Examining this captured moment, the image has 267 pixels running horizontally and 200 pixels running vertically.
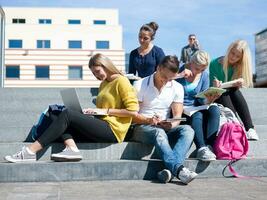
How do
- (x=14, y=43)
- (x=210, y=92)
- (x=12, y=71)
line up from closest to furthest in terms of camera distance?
1. (x=210, y=92)
2. (x=12, y=71)
3. (x=14, y=43)

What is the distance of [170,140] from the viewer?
5.22 meters

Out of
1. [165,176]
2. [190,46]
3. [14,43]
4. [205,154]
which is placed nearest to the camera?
[165,176]

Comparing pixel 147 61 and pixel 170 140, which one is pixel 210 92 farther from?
pixel 147 61

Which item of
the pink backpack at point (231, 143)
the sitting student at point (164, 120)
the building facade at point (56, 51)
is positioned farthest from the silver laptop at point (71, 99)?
the building facade at point (56, 51)

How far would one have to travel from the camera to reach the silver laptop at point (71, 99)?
508 centimetres

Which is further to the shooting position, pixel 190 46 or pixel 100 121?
pixel 190 46

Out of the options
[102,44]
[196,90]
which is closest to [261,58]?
[102,44]

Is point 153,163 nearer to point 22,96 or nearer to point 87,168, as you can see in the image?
point 87,168

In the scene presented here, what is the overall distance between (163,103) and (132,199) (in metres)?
1.74

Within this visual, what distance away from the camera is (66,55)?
44.6 m

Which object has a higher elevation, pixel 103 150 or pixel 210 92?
pixel 210 92

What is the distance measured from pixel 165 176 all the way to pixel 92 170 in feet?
2.31

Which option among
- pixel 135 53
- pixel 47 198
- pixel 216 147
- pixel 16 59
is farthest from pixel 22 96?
pixel 16 59

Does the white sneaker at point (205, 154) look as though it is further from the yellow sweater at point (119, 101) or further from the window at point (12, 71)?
the window at point (12, 71)
